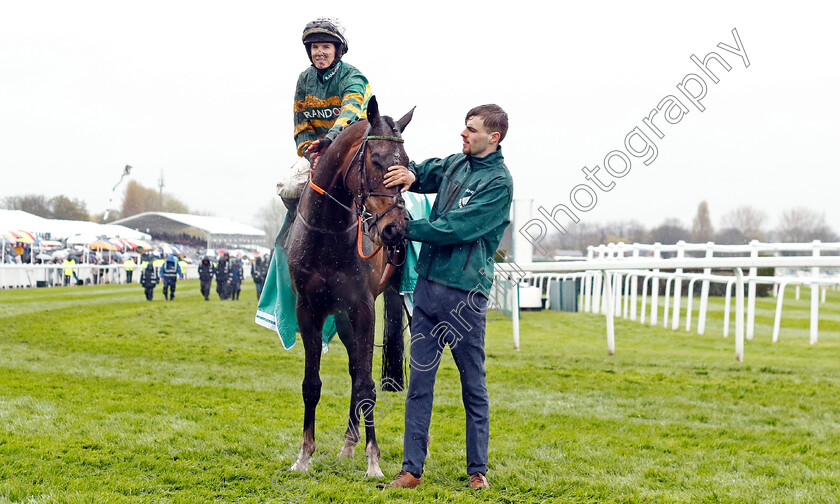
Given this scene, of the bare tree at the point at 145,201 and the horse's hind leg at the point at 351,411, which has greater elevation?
the bare tree at the point at 145,201

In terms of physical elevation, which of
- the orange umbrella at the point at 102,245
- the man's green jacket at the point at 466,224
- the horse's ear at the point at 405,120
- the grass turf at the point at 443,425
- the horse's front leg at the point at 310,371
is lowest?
the grass turf at the point at 443,425

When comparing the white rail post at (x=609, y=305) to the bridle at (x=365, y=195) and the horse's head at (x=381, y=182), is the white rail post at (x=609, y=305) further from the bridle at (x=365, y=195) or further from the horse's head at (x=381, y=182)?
the horse's head at (x=381, y=182)

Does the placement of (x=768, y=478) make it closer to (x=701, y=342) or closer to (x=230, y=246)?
(x=701, y=342)

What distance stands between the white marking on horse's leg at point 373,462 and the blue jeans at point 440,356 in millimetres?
278

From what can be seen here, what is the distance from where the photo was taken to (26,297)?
19.2m

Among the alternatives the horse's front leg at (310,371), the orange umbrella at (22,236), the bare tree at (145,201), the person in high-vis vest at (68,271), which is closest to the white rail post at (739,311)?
the horse's front leg at (310,371)

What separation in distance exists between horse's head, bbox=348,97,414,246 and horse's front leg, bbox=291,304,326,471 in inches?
32.7

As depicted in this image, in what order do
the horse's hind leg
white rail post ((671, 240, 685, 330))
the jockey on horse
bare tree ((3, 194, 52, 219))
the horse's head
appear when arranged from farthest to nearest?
bare tree ((3, 194, 52, 219)), white rail post ((671, 240, 685, 330)), the jockey on horse, the horse's hind leg, the horse's head

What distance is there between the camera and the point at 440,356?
11.1ft

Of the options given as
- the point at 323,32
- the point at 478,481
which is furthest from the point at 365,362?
the point at 323,32

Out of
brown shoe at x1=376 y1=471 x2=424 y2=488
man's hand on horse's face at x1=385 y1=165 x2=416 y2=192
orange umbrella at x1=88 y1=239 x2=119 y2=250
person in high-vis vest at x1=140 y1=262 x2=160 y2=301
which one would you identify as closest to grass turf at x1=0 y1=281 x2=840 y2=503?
brown shoe at x1=376 y1=471 x2=424 y2=488

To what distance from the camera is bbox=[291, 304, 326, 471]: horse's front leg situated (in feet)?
12.3

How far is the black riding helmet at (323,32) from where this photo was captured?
4109 millimetres

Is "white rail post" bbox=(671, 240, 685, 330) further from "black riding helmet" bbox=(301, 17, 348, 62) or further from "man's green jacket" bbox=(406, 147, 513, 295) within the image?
"man's green jacket" bbox=(406, 147, 513, 295)
